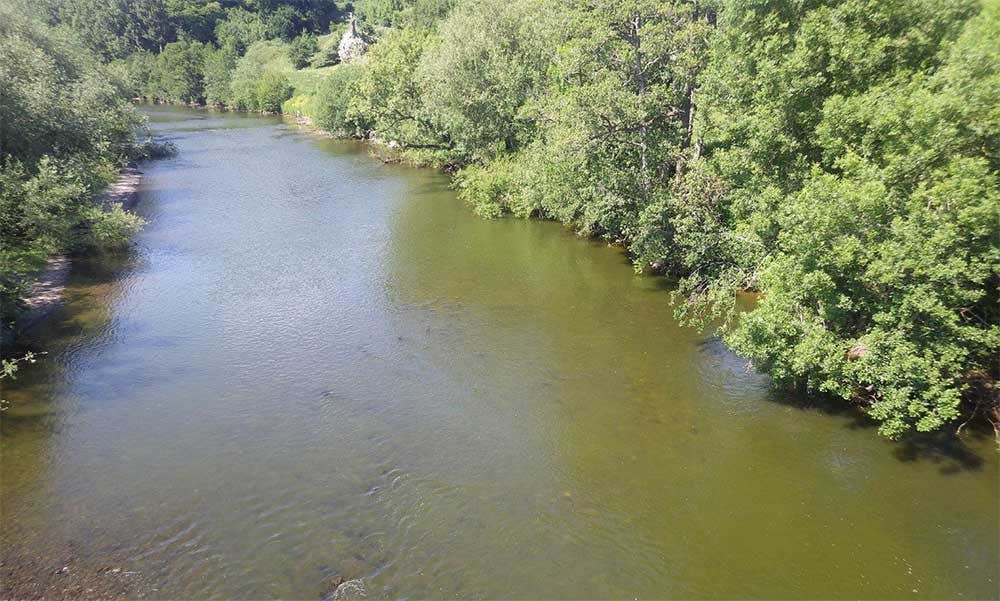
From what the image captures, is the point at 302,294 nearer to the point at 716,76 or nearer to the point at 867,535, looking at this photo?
the point at 716,76

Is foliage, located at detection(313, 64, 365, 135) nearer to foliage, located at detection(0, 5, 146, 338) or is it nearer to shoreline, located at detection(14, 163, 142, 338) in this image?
foliage, located at detection(0, 5, 146, 338)

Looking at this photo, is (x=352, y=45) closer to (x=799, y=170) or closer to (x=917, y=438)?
(x=799, y=170)

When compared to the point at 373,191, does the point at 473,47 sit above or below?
above

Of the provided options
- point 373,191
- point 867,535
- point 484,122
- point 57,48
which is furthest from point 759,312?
point 57,48

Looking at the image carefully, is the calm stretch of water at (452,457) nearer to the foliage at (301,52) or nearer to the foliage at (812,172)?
the foliage at (812,172)

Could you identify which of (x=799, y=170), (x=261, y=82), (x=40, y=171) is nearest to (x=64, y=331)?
(x=40, y=171)
